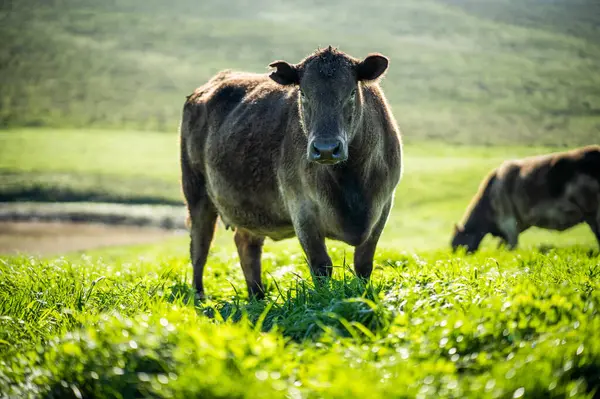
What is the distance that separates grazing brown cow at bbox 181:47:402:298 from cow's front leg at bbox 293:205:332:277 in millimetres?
11

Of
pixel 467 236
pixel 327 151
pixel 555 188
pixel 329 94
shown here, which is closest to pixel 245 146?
pixel 329 94

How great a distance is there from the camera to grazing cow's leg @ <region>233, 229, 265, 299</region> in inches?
415

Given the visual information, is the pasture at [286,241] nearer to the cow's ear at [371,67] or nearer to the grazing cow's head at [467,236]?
the grazing cow's head at [467,236]

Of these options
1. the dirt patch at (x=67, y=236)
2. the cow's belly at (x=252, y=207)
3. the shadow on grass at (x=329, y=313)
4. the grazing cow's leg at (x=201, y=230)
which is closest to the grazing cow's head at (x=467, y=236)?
the grazing cow's leg at (x=201, y=230)

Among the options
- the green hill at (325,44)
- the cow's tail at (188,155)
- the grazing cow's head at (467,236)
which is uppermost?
the cow's tail at (188,155)

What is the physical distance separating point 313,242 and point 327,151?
1.54m

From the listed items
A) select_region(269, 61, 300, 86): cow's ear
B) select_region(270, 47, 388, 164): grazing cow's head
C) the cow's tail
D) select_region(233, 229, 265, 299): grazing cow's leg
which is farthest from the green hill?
select_region(270, 47, 388, 164): grazing cow's head

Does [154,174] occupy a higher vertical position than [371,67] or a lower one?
lower

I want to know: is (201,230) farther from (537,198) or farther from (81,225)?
(81,225)

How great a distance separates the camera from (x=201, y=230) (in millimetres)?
11359

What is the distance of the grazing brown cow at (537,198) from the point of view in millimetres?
19484

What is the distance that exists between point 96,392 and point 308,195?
3.92m

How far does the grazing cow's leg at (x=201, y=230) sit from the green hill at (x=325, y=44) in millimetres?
46152

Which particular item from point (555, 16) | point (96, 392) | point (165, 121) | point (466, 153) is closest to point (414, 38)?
point (555, 16)
